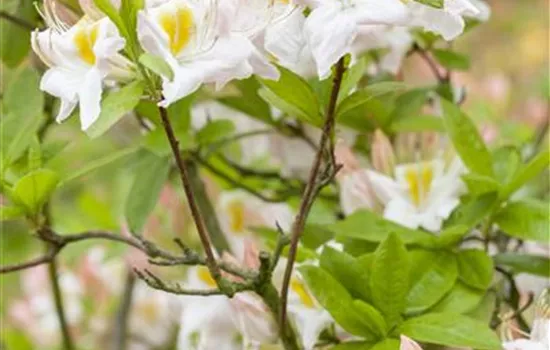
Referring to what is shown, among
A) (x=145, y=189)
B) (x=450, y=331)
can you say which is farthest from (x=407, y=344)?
(x=145, y=189)

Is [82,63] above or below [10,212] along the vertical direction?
above

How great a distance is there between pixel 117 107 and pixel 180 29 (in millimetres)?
48

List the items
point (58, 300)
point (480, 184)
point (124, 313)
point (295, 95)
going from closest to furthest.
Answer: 1. point (295, 95)
2. point (480, 184)
3. point (58, 300)
4. point (124, 313)

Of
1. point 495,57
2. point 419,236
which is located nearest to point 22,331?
point 419,236

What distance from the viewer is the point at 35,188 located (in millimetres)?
624

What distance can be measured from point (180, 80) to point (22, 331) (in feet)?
2.41

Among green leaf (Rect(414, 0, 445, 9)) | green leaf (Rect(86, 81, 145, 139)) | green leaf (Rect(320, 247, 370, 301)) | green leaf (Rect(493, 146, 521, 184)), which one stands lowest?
green leaf (Rect(493, 146, 521, 184))

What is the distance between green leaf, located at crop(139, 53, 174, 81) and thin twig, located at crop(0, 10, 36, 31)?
0.93ft

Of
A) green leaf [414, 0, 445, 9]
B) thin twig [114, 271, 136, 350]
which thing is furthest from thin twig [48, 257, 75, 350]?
green leaf [414, 0, 445, 9]

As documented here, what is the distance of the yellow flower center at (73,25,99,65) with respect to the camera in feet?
1.71

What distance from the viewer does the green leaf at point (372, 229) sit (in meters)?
0.67

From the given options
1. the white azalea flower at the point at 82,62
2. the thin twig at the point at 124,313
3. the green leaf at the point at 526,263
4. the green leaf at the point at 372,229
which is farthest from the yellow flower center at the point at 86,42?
the thin twig at the point at 124,313

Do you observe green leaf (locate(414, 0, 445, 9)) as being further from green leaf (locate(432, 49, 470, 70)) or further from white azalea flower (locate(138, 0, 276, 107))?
green leaf (locate(432, 49, 470, 70))

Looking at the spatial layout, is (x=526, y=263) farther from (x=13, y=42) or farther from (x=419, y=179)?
(x=13, y=42)
